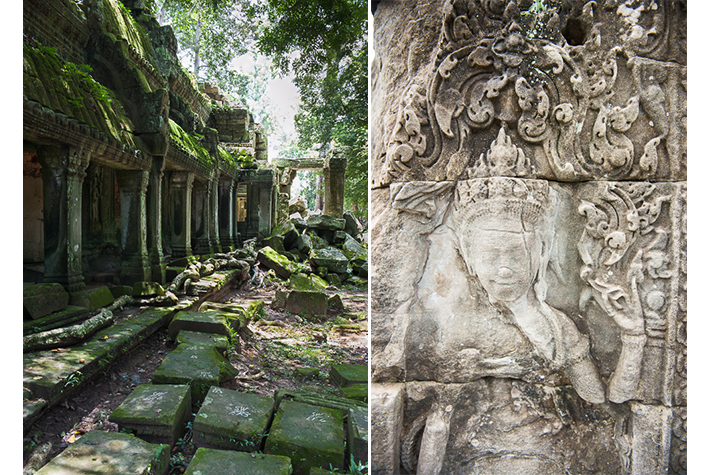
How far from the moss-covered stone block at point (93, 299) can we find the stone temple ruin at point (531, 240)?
401cm

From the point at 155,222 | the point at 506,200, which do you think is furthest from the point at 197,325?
the point at 506,200

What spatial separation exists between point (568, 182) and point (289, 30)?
320 centimetres

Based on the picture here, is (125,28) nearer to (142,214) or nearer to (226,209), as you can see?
(142,214)

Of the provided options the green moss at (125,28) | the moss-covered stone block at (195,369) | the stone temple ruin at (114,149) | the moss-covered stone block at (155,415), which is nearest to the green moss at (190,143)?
the stone temple ruin at (114,149)

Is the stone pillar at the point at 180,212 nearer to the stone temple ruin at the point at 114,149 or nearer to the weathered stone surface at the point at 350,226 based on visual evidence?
the stone temple ruin at the point at 114,149

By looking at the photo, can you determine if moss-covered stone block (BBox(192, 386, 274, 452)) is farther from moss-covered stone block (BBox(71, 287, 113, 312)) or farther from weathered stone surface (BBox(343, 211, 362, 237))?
weathered stone surface (BBox(343, 211, 362, 237))

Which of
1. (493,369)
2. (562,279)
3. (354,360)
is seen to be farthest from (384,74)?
(354,360)

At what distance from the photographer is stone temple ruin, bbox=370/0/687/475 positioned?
61.1 inches

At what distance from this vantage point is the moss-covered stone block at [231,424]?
2162mm

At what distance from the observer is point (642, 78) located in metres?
1.55

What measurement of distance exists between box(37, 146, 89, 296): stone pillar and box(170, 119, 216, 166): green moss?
231 centimetres

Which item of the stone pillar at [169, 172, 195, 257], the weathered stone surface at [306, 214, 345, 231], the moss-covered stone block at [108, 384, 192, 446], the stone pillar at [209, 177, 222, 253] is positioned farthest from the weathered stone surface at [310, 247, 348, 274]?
the moss-covered stone block at [108, 384, 192, 446]

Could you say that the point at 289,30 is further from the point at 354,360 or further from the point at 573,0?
the point at 354,360

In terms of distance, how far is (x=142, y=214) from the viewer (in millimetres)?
5785
